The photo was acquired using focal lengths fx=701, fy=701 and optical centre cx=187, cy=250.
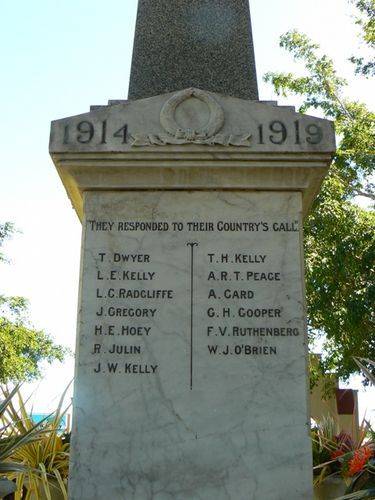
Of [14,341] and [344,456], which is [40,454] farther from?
[14,341]

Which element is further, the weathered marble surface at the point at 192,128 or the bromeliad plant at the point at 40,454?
the bromeliad plant at the point at 40,454

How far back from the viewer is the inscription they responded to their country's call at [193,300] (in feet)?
12.8

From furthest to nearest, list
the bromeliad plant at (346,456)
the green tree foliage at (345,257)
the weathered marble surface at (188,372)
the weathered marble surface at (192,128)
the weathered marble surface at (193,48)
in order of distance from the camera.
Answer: the green tree foliage at (345,257), the weathered marble surface at (193,48), the bromeliad plant at (346,456), the weathered marble surface at (192,128), the weathered marble surface at (188,372)

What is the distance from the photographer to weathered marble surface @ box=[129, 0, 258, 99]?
4.98 meters

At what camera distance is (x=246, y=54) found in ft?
16.7

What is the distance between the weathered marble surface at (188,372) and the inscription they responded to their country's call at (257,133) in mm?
337

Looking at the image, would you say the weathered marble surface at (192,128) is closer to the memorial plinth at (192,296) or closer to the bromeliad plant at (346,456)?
the memorial plinth at (192,296)

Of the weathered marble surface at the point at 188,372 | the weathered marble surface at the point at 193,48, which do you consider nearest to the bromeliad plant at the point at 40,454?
the weathered marble surface at the point at 188,372

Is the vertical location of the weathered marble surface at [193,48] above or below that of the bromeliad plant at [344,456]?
above

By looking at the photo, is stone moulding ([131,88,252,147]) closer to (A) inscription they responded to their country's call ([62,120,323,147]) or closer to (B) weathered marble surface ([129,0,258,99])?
(A) inscription they responded to their country's call ([62,120,323,147])

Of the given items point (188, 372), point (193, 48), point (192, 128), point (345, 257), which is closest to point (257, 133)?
point (192, 128)

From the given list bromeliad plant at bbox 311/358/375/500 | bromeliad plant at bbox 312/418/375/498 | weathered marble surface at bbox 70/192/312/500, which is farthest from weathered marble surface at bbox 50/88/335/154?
bromeliad plant at bbox 312/418/375/498

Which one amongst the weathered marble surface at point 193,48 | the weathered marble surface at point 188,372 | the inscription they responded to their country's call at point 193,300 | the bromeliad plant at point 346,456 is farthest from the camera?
the weathered marble surface at point 193,48

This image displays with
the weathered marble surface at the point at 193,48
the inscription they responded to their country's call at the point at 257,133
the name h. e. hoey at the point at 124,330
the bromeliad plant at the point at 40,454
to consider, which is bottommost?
the bromeliad plant at the point at 40,454
